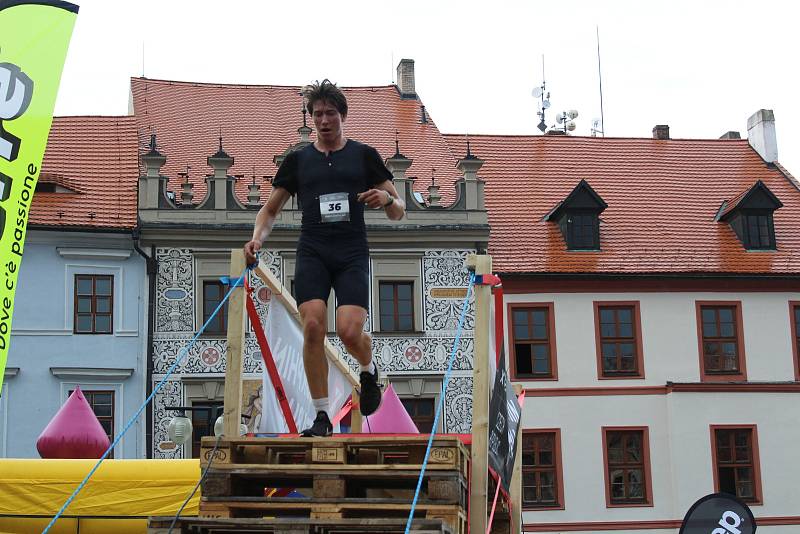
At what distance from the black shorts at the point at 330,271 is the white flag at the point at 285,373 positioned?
4.02ft

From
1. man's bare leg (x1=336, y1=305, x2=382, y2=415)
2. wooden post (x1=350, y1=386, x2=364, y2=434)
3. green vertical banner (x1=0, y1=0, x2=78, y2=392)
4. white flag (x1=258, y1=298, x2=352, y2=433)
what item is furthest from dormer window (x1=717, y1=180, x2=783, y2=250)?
man's bare leg (x1=336, y1=305, x2=382, y2=415)

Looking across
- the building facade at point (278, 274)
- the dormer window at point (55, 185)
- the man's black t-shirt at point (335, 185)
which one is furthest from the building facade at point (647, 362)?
the man's black t-shirt at point (335, 185)

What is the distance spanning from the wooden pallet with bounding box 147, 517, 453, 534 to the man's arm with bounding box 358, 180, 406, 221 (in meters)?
1.77

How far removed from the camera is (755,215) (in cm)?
2988

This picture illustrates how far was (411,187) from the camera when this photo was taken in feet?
91.6

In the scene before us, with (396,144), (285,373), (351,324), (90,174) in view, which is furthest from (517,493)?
(396,144)

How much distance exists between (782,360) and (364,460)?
75.1 feet

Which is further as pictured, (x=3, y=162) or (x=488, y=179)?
Result: (x=488, y=179)

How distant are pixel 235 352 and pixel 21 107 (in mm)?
2230

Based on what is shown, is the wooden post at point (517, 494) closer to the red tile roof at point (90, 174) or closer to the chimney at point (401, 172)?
the red tile roof at point (90, 174)

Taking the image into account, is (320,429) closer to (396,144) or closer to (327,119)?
(327,119)

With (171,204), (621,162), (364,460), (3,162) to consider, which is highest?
(621,162)

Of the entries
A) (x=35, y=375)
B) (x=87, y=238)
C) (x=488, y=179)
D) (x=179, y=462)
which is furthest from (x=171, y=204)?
(x=179, y=462)

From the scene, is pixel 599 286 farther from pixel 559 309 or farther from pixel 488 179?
pixel 488 179
